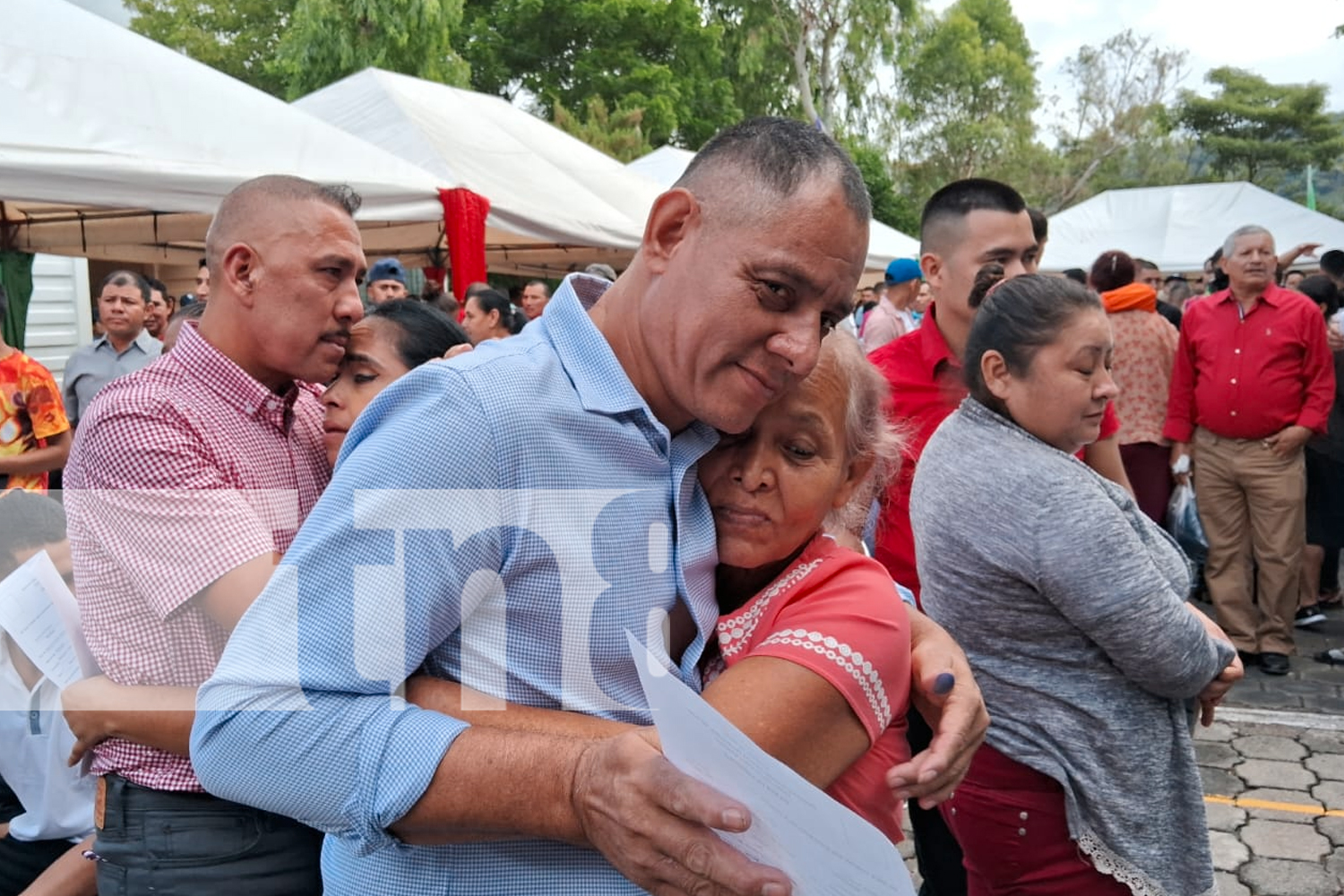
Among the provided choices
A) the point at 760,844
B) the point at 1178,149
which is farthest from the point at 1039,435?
the point at 1178,149

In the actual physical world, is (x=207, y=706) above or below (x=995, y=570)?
above

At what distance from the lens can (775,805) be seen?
0.95 metres

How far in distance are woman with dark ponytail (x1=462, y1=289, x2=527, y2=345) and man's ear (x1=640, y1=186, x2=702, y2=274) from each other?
15.5 feet

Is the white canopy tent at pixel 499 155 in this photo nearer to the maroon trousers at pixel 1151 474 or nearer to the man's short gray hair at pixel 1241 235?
the maroon trousers at pixel 1151 474

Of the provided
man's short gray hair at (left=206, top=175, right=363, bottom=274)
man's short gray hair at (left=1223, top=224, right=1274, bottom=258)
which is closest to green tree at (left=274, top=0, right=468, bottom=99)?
man's short gray hair at (left=1223, top=224, right=1274, bottom=258)

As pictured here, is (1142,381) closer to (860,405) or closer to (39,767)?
(860,405)

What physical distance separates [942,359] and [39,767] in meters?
2.49

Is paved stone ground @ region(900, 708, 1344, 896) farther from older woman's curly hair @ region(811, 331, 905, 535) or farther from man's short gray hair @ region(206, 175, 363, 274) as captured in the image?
man's short gray hair @ region(206, 175, 363, 274)

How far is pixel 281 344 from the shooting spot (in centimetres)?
195

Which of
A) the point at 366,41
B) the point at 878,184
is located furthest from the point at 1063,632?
the point at 878,184

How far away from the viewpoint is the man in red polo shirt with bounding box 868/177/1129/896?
284cm

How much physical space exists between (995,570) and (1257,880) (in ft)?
7.28

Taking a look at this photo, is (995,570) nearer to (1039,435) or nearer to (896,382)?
(1039,435)

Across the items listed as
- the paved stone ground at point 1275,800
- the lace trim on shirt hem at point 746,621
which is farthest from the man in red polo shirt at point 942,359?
the lace trim on shirt hem at point 746,621
